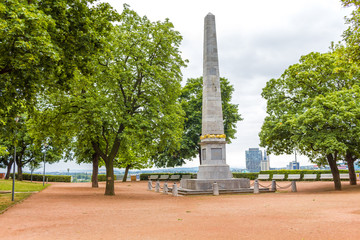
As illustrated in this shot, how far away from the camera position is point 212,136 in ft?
75.8

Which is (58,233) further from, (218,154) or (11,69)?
(218,154)

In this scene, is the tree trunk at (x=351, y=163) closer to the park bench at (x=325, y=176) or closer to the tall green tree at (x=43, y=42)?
the park bench at (x=325, y=176)

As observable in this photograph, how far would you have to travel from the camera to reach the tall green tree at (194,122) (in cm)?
4072

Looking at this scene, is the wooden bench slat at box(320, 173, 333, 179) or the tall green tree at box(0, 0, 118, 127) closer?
the tall green tree at box(0, 0, 118, 127)

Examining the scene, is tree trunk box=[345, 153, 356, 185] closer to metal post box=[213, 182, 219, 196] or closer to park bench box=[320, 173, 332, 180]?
park bench box=[320, 173, 332, 180]

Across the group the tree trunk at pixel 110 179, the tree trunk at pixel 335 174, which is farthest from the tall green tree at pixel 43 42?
the tree trunk at pixel 335 174

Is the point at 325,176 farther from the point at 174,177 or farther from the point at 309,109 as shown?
the point at 174,177

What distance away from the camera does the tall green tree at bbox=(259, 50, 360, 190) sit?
20.8m

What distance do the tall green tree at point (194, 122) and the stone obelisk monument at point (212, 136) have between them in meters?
15.7

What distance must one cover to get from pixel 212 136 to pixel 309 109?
23.5 feet

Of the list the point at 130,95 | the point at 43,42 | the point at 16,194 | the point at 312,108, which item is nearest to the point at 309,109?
the point at 312,108

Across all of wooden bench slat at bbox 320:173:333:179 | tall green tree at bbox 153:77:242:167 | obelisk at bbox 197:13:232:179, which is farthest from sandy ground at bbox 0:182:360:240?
tall green tree at bbox 153:77:242:167

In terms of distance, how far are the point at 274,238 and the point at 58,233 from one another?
5553 millimetres

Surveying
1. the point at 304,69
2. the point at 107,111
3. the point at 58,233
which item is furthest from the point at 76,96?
the point at 304,69
